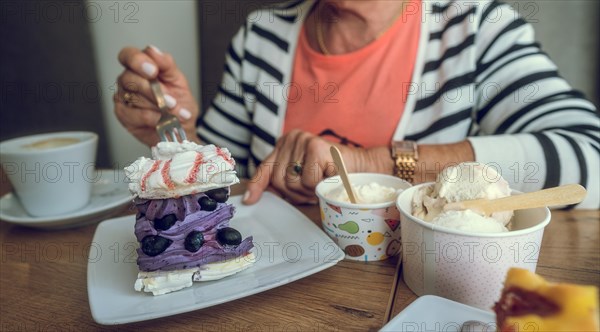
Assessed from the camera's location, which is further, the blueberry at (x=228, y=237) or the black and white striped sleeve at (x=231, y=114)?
the black and white striped sleeve at (x=231, y=114)

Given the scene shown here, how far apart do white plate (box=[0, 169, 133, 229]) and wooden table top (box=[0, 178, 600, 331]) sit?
0.13ft

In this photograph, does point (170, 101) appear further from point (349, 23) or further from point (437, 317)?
point (437, 317)

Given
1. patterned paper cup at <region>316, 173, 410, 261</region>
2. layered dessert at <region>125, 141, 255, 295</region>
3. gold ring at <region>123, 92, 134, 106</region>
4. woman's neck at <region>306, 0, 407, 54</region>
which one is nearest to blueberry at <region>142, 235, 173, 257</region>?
layered dessert at <region>125, 141, 255, 295</region>

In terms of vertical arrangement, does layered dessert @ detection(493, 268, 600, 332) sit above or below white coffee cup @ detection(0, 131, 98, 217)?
above

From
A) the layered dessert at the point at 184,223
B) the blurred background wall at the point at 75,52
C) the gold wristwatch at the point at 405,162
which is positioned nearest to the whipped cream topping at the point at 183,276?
the layered dessert at the point at 184,223

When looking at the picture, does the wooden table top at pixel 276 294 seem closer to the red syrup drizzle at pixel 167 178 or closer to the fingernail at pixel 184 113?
the red syrup drizzle at pixel 167 178

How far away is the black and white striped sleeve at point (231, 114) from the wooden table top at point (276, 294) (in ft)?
2.00

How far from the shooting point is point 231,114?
3.93 feet

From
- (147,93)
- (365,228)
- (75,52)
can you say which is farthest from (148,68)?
(75,52)

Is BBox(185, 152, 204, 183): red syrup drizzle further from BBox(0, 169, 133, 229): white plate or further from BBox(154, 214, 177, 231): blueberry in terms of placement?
BBox(0, 169, 133, 229): white plate

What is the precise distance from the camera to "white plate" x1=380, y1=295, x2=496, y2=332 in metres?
0.38

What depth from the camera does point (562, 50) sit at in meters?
1.37

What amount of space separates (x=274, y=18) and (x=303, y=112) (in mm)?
286

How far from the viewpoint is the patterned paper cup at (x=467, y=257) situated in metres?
0.42
